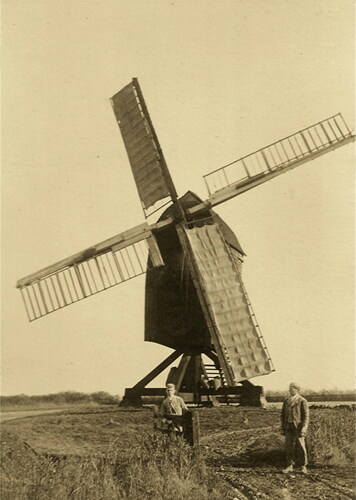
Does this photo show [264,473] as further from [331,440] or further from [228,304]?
[228,304]

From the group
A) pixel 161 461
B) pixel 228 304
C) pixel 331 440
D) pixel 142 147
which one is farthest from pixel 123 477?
pixel 142 147

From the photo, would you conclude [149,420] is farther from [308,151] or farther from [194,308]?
[308,151]

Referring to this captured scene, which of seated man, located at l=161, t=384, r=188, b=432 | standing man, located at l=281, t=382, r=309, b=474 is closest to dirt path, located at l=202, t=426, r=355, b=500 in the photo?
standing man, located at l=281, t=382, r=309, b=474

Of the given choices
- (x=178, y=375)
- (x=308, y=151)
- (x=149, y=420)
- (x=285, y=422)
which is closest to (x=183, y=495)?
(x=285, y=422)

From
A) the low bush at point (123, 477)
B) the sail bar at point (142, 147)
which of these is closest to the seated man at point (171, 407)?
the low bush at point (123, 477)

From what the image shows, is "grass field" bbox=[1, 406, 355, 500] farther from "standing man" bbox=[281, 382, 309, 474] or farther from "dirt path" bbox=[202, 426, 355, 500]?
"standing man" bbox=[281, 382, 309, 474]

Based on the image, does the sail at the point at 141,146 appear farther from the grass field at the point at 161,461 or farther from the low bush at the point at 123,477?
the low bush at the point at 123,477
